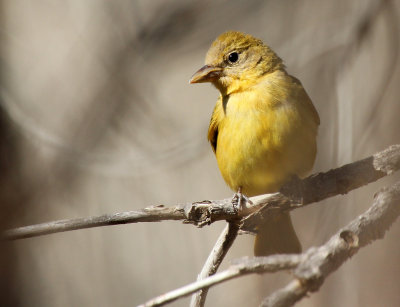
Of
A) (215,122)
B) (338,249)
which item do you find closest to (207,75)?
(215,122)

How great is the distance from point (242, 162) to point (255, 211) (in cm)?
69

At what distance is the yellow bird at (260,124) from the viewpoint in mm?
3441

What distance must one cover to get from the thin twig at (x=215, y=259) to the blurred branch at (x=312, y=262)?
2.47 ft

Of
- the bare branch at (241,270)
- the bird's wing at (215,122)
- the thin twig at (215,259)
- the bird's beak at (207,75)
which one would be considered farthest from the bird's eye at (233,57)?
the bare branch at (241,270)

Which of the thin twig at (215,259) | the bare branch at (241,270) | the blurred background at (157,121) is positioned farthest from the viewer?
the blurred background at (157,121)

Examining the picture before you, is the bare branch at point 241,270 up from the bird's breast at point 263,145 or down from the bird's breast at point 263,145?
down

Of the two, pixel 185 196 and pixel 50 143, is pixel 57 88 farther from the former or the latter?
pixel 185 196

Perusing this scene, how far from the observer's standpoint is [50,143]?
416cm

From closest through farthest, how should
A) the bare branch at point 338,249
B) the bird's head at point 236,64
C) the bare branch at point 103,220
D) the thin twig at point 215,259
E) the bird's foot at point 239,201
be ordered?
the bare branch at point 338,249 → the bare branch at point 103,220 → the thin twig at point 215,259 → the bird's foot at point 239,201 → the bird's head at point 236,64

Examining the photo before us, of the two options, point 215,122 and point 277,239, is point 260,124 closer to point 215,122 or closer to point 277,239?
point 215,122

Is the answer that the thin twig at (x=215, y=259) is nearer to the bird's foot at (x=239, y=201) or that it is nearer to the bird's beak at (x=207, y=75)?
the bird's foot at (x=239, y=201)

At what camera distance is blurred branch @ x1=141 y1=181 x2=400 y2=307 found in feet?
5.40

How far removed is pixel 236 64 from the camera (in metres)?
3.92

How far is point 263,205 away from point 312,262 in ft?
3.95
